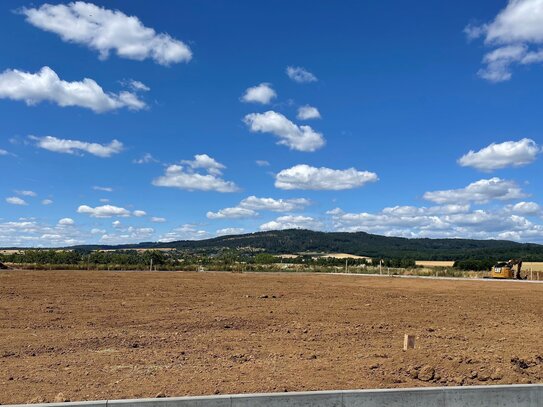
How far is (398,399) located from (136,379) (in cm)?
443

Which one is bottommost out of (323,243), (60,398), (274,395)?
(60,398)

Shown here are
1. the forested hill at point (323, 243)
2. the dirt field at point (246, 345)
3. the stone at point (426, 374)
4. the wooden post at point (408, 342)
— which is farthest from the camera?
the forested hill at point (323, 243)

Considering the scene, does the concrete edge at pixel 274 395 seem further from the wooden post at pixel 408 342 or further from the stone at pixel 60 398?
the wooden post at pixel 408 342

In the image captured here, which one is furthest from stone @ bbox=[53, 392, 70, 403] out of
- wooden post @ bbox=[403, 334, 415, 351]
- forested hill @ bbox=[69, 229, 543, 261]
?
forested hill @ bbox=[69, 229, 543, 261]

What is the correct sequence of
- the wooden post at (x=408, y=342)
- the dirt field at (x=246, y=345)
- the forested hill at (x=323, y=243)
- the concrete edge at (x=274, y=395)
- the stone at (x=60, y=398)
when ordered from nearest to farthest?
the concrete edge at (x=274, y=395)
the stone at (x=60, y=398)
the dirt field at (x=246, y=345)
the wooden post at (x=408, y=342)
the forested hill at (x=323, y=243)

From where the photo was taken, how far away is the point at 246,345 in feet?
41.4

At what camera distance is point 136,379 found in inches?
360

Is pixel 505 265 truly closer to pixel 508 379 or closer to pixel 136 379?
pixel 508 379

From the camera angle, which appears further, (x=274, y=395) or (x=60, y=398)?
(x=60, y=398)

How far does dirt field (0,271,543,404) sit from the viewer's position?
905cm

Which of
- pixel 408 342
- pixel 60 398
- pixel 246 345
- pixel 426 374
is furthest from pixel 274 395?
pixel 246 345

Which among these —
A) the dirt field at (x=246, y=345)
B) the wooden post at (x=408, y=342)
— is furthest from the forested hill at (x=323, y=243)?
the wooden post at (x=408, y=342)

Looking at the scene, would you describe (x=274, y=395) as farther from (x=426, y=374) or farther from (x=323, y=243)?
(x=323, y=243)

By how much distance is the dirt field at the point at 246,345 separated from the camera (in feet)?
29.7
